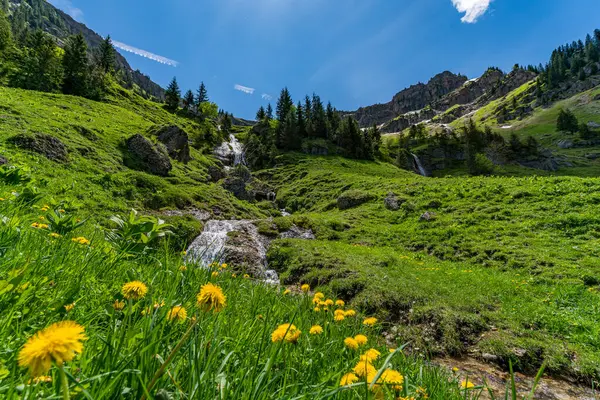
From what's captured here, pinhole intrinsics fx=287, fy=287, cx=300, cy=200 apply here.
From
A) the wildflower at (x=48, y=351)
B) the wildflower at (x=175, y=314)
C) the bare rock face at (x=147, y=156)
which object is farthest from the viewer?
the bare rock face at (x=147, y=156)

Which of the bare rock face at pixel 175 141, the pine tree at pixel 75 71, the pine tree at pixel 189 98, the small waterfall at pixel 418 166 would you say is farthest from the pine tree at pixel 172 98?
the small waterfall at pixel 418 166

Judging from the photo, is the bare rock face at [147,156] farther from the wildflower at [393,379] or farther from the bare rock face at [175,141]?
the wildflower at [393,379]

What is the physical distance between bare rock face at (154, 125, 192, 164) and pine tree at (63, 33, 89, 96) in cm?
3077

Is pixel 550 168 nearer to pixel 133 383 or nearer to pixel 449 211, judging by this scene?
pixel 449 211

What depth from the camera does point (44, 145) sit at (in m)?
20.0

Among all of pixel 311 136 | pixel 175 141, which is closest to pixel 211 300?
pixel 175 141

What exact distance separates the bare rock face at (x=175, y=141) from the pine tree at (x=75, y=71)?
3077 cm

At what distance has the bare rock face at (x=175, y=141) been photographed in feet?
139

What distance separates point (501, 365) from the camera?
7598 mm

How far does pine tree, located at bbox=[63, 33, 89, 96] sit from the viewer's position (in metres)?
59.5

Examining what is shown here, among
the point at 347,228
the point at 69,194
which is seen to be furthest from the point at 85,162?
the point at 347,228

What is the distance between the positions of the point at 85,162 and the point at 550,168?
92240 millimetres

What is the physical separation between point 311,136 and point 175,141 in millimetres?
42942

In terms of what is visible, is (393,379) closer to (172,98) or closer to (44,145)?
(44,145)
